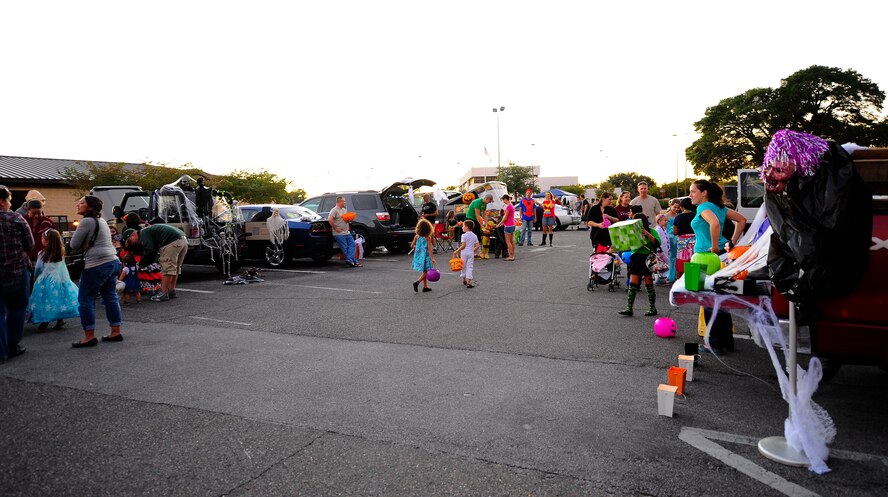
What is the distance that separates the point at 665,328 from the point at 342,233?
378 inches

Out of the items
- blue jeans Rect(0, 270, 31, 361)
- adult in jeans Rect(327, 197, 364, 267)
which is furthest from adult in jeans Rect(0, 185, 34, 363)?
adult in jeans Rect(327, 197, 364, 267)

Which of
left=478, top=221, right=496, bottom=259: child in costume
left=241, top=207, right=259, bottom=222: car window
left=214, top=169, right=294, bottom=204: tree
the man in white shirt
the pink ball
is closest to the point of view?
the pink ball

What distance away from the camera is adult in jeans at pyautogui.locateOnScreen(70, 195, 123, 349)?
6.55 m

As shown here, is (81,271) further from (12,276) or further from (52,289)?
(12,276)

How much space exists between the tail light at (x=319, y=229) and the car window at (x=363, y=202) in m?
1.94

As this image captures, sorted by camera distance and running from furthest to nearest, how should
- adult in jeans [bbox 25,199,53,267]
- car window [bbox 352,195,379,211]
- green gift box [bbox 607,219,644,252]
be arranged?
car window [bbox 352,195,379,211] < adult in jeans [bbox 25,199,53,267] < green gift box [bbox 607,219,644,252]

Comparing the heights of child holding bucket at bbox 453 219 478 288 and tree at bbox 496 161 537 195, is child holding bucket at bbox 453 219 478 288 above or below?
below

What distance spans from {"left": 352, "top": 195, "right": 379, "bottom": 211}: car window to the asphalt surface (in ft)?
28.6

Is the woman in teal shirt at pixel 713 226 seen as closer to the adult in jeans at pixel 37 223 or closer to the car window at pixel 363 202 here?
the adult in jeans at pixel 37 223

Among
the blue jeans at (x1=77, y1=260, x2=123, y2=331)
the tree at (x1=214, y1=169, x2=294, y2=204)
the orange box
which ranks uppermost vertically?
the tree at (x1=214, y1=169, x2=294, y2=204)

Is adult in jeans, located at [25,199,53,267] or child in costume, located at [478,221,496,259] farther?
child in costume, located at [478,221,496,259]

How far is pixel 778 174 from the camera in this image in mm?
3367

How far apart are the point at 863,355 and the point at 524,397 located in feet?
7.68

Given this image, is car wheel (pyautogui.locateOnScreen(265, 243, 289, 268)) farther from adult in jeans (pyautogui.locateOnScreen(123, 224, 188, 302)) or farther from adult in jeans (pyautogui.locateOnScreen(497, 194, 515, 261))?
adult in jeans (pyautogui.locateOnScreen(497, 194, 515, 261))
